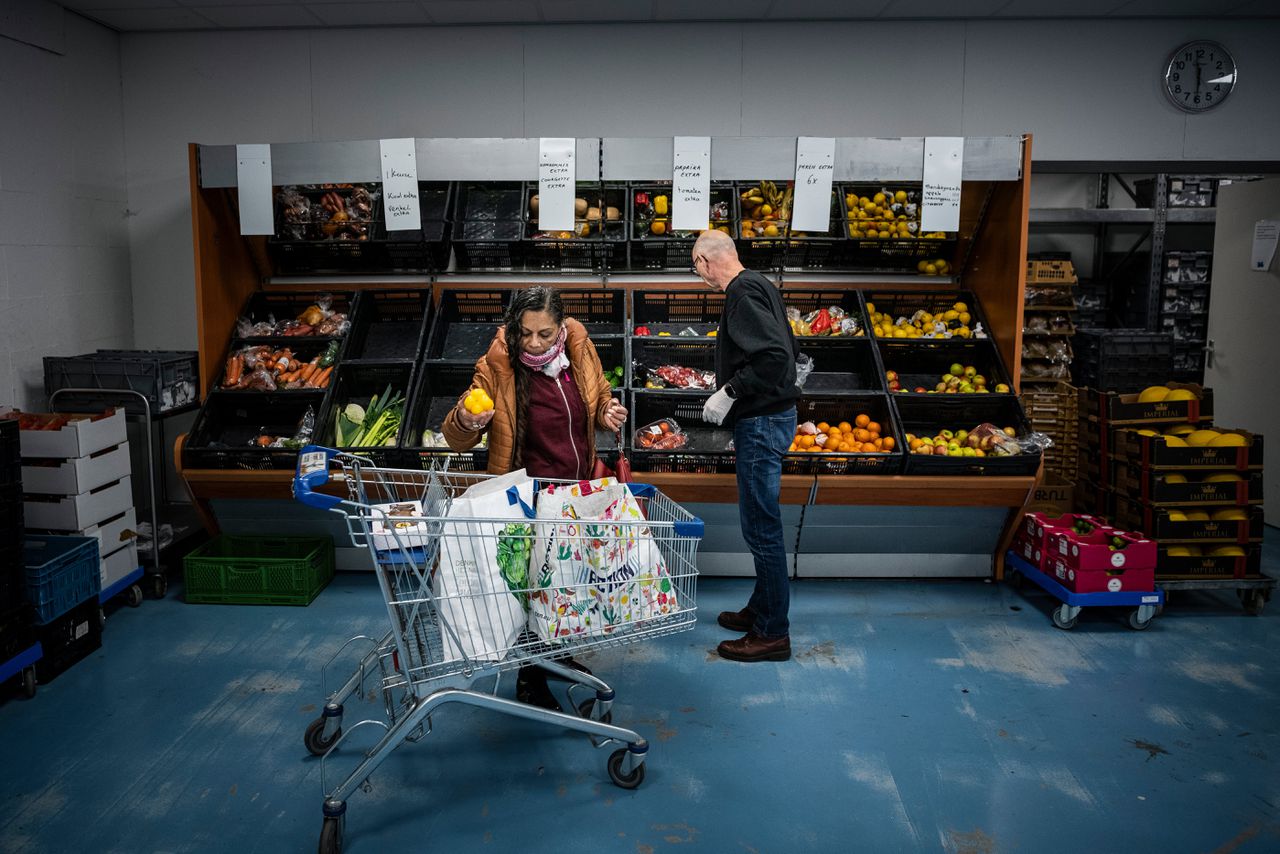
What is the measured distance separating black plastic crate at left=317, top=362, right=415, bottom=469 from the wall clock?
514cm

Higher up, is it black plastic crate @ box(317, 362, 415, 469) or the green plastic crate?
black plastic crate @ box(317, 362, 415, 469)

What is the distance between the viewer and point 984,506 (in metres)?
4.86

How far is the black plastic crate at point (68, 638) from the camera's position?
3.80m

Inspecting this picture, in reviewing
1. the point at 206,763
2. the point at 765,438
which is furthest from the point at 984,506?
the point at 206,763

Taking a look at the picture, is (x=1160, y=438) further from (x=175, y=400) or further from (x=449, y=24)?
(x=175, y=400)

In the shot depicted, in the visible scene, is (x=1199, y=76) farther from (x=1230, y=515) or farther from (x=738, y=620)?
(x=738, y=620)

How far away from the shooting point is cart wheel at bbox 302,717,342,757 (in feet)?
10.5

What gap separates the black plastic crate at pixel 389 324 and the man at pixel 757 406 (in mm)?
2120

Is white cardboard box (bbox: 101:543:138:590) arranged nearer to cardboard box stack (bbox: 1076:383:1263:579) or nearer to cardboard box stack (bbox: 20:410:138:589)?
cardboard box stack (bbox: 20:410:138:589)

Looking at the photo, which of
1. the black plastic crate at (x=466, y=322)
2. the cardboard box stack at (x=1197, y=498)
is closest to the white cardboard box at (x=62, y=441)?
the black plastic crate at (x=466, y=322)

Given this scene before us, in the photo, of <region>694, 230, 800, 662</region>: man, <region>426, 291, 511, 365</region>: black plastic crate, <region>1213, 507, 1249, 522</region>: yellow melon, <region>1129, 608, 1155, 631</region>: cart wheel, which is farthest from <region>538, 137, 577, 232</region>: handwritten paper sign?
<region>1213, 507, 1249, 522</region>: yellow melon

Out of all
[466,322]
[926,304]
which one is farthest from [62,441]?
[926,304]

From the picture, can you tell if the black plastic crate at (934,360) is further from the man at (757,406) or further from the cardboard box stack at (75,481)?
the cardboard box stack at (75,481)

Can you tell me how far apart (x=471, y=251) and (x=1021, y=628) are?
3.71 m
